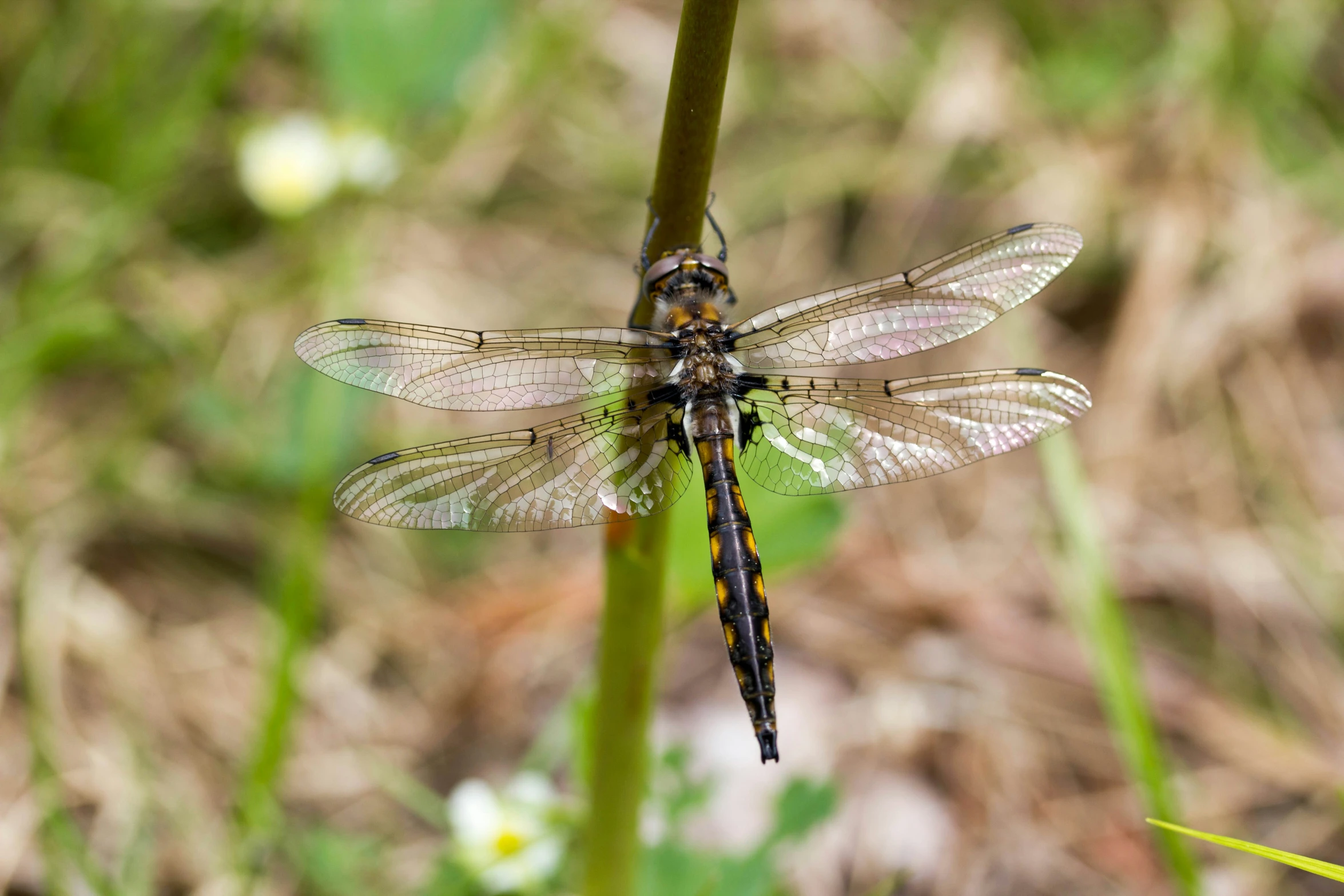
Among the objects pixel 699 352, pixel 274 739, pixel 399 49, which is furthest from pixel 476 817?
pixel 399 49

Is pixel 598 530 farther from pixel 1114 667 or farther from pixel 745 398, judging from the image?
pixel 1114 667

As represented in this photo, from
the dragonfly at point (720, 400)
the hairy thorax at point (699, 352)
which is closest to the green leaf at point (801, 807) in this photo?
the dragonfly at point (720, 400)

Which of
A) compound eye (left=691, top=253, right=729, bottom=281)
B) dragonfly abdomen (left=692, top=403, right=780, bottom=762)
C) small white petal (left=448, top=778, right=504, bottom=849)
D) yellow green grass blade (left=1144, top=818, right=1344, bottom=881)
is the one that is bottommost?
yellow green grass blade (left=1144, top=818, right=1344, bottom=881)

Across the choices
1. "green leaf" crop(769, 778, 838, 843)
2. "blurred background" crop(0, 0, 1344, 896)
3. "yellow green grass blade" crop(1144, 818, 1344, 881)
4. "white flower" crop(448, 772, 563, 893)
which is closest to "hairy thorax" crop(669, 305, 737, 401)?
"blurred background" crop(0, 0, 1344, 896)

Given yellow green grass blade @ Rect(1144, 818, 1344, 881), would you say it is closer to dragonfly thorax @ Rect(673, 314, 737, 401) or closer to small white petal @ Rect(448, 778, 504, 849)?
dragonfly thorax @ Rect(673, 314, 737, 401)

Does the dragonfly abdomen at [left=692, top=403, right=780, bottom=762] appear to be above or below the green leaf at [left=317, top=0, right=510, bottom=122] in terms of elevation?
below

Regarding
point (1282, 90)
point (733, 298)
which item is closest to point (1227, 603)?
point (733, 298)

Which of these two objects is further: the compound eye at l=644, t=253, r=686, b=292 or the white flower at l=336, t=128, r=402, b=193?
the white flower at l=336, t=128, r=402, b=193
